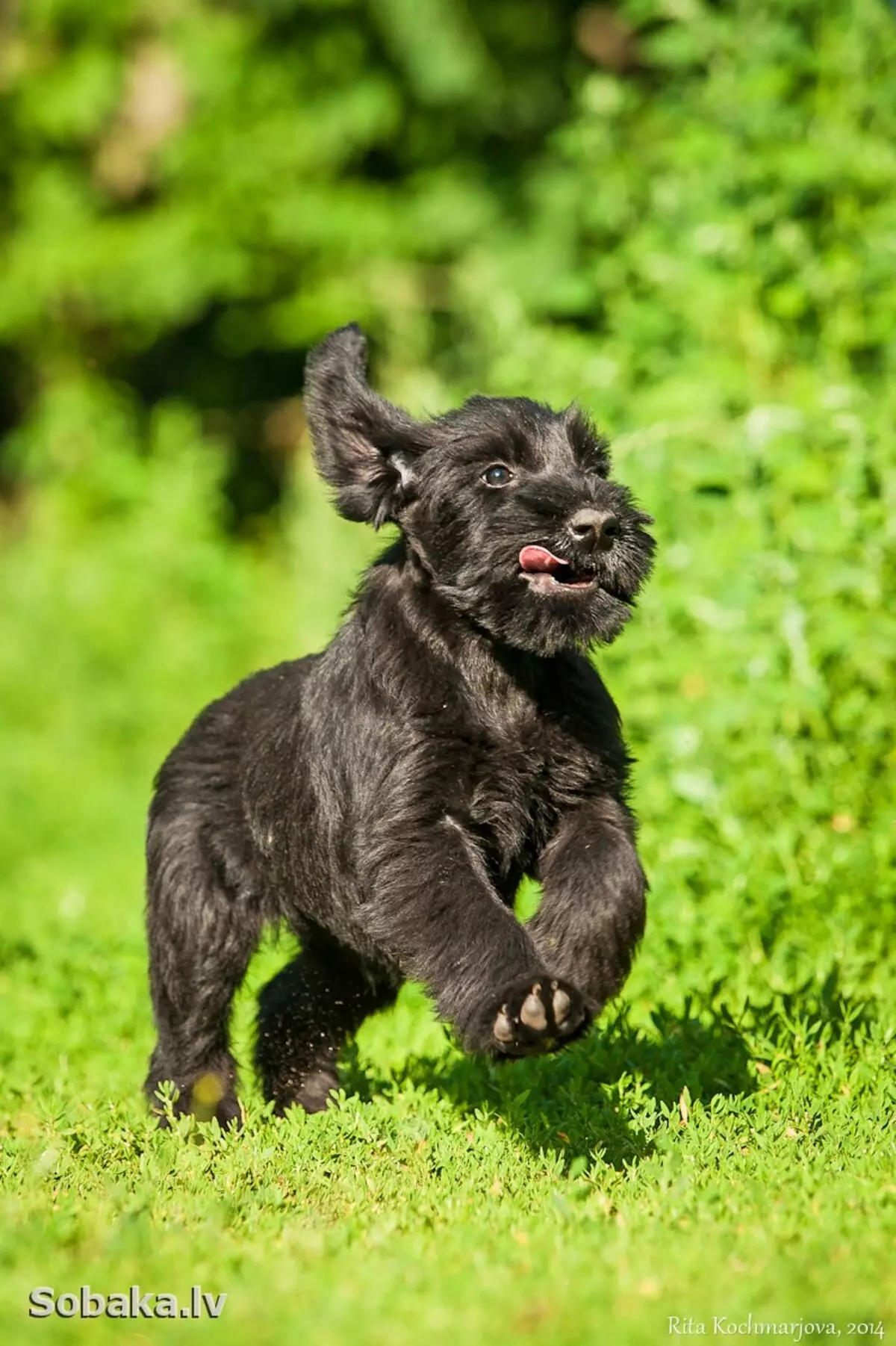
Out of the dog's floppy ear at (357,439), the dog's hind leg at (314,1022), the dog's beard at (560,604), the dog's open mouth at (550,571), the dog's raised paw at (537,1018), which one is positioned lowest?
the dog's raised paw at (537,1018)

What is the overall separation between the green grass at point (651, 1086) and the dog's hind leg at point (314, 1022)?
149 millimetres

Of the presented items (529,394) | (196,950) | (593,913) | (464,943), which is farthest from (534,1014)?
(529,394)

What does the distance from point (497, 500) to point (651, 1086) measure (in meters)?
1.54

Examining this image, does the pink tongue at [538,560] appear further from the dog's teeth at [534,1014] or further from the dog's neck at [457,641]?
the dog's teeth at [534,1014]

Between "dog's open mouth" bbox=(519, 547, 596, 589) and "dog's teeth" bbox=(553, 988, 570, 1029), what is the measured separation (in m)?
1.06

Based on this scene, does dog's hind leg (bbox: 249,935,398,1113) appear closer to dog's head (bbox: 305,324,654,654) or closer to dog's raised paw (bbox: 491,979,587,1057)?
dog's head (bbox: 305,324,654,654)

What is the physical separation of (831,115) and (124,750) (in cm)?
674

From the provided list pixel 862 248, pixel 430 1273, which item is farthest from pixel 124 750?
pixel 430 1273

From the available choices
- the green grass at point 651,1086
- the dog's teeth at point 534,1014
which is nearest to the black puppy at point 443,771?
the dog's teeth at point 534,1014

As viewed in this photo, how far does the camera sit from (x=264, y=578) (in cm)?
1609

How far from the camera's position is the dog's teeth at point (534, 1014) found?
3.78 meters

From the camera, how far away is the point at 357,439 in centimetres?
486

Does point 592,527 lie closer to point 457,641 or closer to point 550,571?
point 550,571

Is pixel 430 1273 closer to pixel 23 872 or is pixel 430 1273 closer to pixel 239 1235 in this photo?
pixel 239 1235
